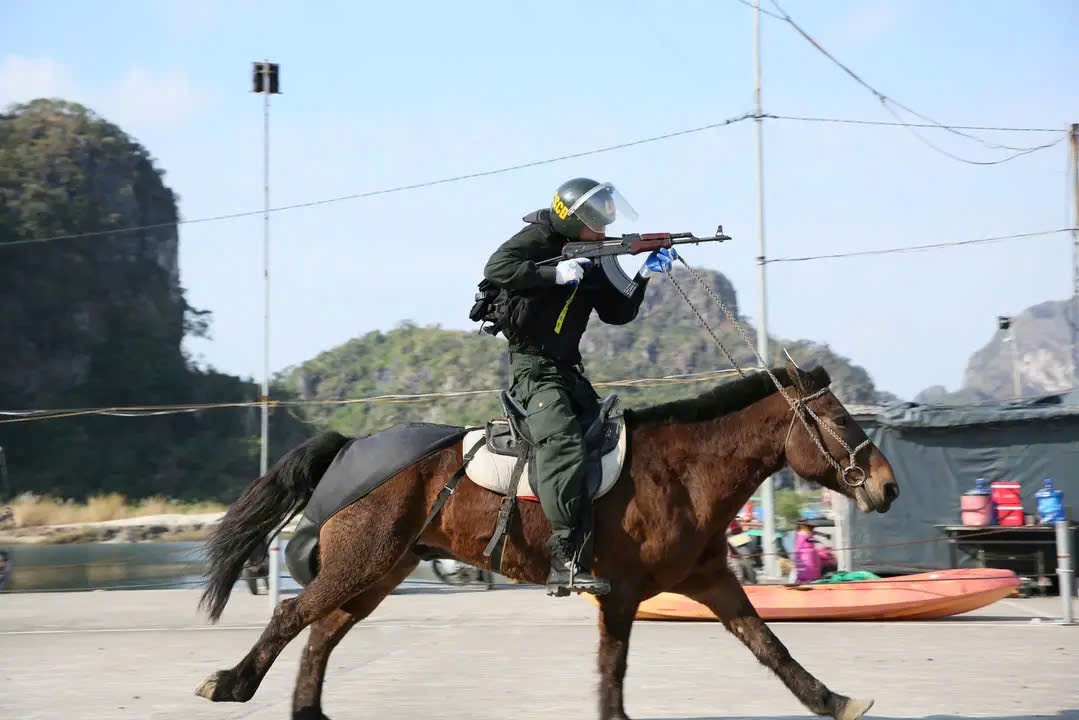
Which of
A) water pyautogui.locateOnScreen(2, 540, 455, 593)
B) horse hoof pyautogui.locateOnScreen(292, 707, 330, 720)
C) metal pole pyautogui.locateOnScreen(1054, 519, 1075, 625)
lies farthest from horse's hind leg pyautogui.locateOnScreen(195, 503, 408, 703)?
metal pole pyautogui.locateOnScreen(1054, 519, 1075, 625)

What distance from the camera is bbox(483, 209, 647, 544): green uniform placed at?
644 centimetres

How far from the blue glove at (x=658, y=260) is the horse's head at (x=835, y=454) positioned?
3.47 ft

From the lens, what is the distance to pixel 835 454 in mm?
6781

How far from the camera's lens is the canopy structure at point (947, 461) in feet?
53.2

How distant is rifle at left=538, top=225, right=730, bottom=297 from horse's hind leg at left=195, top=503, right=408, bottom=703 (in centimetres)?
176

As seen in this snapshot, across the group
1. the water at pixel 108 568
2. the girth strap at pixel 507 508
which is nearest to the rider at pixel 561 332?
the girth strap at pixel 507 508

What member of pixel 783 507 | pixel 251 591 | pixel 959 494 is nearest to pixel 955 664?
pixel 959 494

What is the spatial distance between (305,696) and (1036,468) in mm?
12405

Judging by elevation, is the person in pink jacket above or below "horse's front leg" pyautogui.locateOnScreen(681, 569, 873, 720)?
below

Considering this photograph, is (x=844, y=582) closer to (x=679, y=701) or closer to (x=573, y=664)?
(x=573, y=664)

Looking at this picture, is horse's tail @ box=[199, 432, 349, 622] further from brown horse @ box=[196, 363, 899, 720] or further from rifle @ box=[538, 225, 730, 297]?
rifle @ box=[538, 225, 730, 297]

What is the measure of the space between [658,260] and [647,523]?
1556mm

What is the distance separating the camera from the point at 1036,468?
16.2 m

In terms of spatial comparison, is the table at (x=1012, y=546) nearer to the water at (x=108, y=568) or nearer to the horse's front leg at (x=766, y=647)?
the water at (x=108, y=568)
